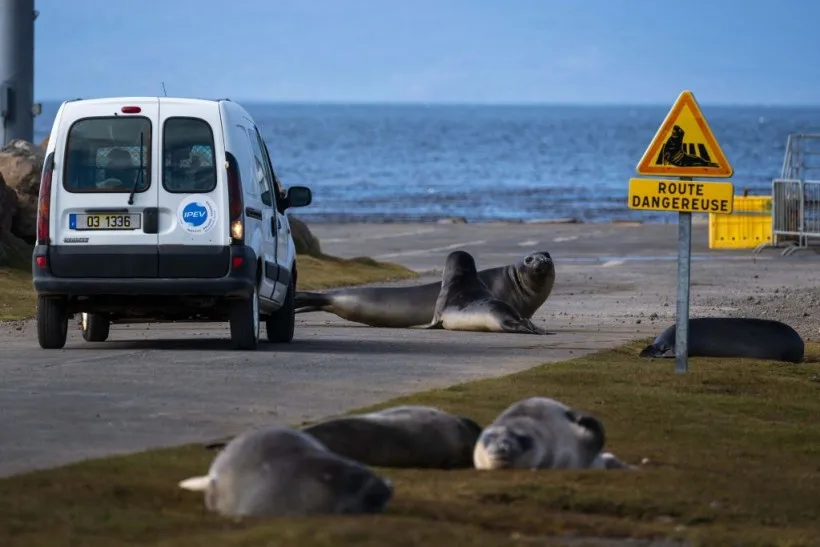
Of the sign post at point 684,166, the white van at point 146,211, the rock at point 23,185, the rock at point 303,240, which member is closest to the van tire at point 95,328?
the white van at point 146,211

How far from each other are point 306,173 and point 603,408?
93791 millimetres

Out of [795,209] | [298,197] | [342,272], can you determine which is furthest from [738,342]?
[795,209]

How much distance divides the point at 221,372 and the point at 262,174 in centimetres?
310

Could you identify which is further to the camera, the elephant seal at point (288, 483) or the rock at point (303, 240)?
the rock at point (303, 240)

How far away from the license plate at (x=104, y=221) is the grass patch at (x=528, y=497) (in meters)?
4.20

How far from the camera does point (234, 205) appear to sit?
49.5 ft

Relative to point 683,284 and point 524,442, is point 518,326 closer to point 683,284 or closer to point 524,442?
point 683,284

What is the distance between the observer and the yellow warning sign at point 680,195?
13.5m

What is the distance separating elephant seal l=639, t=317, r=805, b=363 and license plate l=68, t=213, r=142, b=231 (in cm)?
466

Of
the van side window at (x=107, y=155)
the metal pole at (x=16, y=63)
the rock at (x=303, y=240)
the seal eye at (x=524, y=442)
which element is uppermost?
the metal pole at (x=16, y=63)

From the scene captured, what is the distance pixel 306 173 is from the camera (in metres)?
105

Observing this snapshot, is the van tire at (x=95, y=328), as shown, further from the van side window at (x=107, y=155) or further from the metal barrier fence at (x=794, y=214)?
the metal barrier fence at (x=794, y=214)

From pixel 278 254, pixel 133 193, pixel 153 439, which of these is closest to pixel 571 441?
pixel 153 439

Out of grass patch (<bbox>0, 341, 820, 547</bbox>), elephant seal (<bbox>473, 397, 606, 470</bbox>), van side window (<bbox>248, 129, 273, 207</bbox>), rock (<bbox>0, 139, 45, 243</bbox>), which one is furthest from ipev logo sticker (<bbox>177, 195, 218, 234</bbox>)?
rock (<bbox>0, 139, 45, 243</bbox>)
